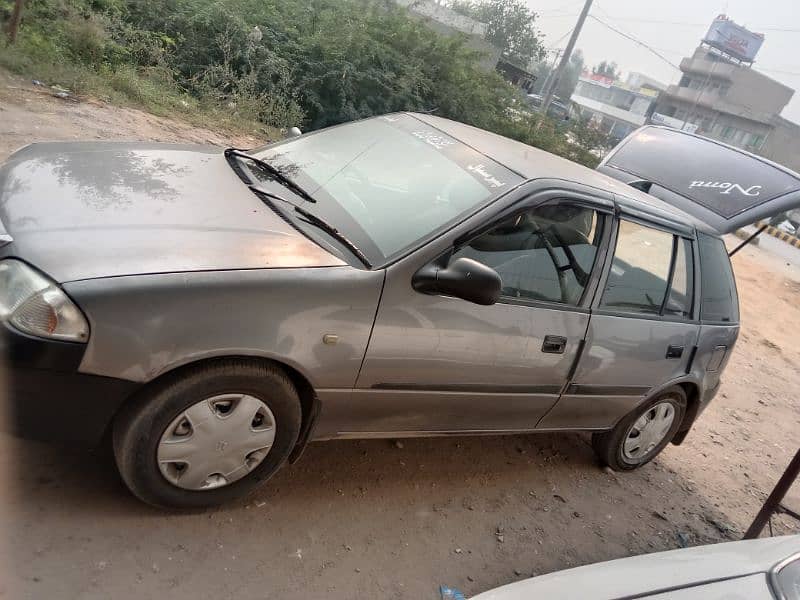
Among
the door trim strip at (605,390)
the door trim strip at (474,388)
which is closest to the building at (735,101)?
the door trim strip at (605,390)

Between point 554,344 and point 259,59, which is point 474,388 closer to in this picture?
point 554,344

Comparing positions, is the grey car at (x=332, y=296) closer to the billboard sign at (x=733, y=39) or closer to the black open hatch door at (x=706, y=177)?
the black open hatch door at (x=706, y=177)

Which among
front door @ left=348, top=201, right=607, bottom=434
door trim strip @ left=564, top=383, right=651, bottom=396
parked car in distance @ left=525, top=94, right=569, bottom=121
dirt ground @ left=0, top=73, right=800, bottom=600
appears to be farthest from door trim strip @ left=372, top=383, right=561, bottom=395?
parked car in distance @ left=525, top=94, right=569, bottom=121

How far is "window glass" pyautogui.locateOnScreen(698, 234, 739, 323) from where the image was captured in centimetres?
379

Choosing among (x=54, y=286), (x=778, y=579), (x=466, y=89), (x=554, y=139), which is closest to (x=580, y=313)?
(x=778, y=579)

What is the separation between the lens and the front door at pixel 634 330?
3.24 meters

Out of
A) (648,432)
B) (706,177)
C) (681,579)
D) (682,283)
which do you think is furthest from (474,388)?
(706,177)

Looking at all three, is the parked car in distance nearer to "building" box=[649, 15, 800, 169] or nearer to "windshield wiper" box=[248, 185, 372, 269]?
"windshield wiper" box=[248, 185, 372, 269]

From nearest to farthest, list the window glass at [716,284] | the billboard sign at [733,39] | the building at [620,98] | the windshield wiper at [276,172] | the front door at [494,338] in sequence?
the front door at [494,338] < the windshield wiper at [276,172] < the window glass at [716,284] < the billboard sign at [733,39] < the building at [620,98]

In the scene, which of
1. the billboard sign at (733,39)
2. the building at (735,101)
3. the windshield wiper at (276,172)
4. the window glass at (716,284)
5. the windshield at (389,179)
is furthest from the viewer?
the billboard sign at (733,39)

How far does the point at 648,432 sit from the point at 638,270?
48.0 inches

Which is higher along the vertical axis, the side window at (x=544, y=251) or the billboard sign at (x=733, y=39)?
the billboard sign at (x=733, y=39)

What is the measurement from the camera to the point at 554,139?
60.2 feet

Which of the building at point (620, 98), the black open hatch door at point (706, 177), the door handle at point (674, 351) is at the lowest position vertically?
the door handle at point (674, 351)
